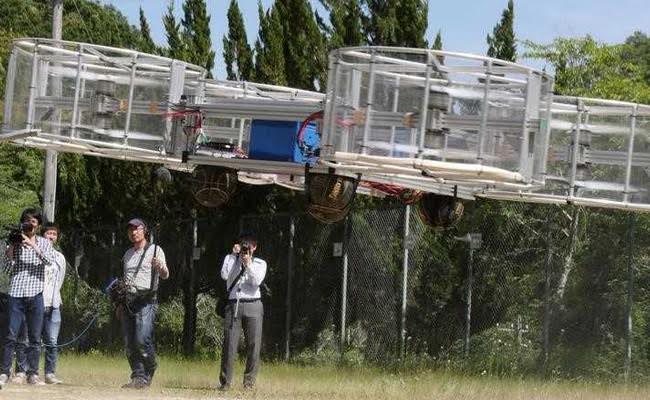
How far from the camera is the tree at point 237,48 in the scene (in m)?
27.8

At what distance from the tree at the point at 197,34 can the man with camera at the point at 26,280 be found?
36.4ft

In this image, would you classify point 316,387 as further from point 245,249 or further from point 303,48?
point 303,48

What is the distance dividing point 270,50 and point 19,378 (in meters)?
10.2

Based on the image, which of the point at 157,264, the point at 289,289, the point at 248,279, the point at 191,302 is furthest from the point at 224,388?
the point at 191,302

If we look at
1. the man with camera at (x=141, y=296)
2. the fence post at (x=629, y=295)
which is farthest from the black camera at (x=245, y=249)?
the fence post at (x=629, y=295)

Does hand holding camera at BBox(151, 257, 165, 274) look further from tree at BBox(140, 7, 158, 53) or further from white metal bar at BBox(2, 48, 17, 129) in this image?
tree at BBox(140, 7, 158, 53)

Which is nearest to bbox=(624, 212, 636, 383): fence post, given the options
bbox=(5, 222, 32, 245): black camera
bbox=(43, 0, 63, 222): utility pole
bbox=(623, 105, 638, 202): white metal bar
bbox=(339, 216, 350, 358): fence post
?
bbox=(623, 105, 638, 202): white metal bar

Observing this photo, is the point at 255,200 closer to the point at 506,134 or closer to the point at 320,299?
the point at 320,299

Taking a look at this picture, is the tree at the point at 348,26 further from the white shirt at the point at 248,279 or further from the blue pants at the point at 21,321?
the blue pants at the point at 21,321

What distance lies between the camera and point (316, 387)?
1894 cm

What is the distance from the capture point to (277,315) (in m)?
26.1

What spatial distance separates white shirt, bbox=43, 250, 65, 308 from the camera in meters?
18.2

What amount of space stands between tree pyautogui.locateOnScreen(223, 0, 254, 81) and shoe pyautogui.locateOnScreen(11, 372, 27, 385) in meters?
10.6

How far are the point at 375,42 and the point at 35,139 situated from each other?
9981 millimetres
